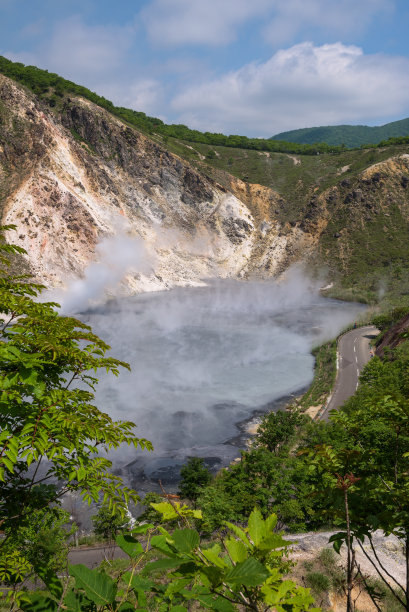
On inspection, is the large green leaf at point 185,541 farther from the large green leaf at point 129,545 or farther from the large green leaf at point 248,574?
the large green leaf at point 129,545

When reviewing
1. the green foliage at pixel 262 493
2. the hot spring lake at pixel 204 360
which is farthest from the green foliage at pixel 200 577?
the hot spring lake at pixel 204 360

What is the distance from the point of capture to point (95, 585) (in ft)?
5.72

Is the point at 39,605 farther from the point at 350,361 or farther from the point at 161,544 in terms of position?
the point at 350,361

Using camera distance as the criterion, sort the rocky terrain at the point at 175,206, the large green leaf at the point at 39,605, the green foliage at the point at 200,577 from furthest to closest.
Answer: the rocky terrain at the point at 175,206 → the large green leaf at the point at 39,605 → the green foliage at the point at 200,577

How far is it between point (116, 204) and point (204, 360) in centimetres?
4618

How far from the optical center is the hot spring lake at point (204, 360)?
3438cm

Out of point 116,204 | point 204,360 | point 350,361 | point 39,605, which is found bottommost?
point 204,360

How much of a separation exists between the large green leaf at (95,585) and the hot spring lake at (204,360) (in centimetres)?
2920

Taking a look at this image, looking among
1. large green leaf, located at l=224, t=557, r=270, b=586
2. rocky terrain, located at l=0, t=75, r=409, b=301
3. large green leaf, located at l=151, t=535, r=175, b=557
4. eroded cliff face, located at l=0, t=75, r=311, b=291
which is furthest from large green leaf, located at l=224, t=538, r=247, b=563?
rocky terrain, located at l=0, t=75, r=409, b=301

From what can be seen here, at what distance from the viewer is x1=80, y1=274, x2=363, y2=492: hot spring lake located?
3438 centimetres

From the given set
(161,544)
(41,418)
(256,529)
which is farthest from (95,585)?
(41,418)

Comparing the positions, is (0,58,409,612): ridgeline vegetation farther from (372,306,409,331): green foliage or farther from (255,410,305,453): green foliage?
(372,306,409,331): green foliage

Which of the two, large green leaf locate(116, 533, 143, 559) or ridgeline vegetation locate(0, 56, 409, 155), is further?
Result: ridgeline vegetation locate(0, 56, 409, 155)

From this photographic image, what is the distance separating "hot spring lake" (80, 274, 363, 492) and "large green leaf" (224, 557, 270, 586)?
97.0ft
